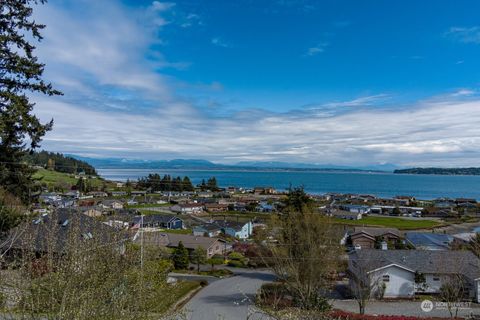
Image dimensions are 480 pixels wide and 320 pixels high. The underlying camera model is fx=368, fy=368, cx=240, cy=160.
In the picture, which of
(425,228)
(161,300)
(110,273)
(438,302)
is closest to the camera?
(110,273)

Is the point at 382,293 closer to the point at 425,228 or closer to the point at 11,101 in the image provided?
the point at 11,101

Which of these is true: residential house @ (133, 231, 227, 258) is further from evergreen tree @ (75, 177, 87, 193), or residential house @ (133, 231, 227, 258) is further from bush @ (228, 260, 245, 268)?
evergreen tree @ (75, 177, 87, 193)

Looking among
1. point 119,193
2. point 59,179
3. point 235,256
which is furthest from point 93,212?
point 59,179

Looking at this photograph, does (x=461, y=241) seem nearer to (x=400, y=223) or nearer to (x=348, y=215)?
(x=400, y=223)

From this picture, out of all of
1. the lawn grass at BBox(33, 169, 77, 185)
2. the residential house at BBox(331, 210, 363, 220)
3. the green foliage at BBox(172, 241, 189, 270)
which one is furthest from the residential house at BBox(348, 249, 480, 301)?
the lawn grass at BBox(33, 169, 77, 185)

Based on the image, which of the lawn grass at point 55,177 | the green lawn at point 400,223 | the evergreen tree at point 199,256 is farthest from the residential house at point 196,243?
the lawn grass at point 55,177

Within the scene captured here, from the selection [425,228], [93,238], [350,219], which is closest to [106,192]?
[350,219]

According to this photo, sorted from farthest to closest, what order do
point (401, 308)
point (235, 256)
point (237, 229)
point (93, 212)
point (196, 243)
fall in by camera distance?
1. point (237, 229)
2. point (235, 256)
3. point (196, 243)
4. point (401, 308)
5. point (93, 212)
